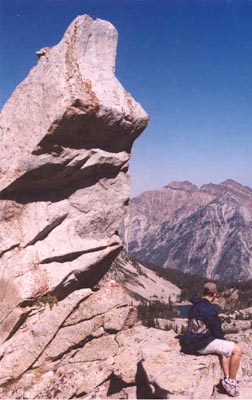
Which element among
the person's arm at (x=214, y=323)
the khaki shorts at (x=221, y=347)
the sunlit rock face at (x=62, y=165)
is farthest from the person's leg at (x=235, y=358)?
the sunlit rock face at (x=62, y=165)

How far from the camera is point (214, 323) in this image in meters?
19.3

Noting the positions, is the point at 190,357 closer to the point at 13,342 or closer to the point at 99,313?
the point at 99,313

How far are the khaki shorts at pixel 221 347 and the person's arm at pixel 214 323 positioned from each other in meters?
0.31

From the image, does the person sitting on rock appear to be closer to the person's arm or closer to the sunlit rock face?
the person's arm

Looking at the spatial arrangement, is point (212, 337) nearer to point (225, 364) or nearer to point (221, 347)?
point (221, 347)

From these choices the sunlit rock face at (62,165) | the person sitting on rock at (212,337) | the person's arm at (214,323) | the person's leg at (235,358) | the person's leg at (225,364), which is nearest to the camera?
the person's leg at (235,358)

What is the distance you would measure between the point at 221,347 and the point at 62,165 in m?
13.5

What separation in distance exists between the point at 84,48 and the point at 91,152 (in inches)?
251

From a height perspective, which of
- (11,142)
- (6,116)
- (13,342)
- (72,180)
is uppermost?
(6,116)

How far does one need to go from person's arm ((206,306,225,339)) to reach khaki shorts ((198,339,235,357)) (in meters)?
→ 0.31

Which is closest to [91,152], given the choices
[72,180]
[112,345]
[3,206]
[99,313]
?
[72,180]

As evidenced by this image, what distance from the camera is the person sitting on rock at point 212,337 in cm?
1898

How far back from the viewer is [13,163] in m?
24.2

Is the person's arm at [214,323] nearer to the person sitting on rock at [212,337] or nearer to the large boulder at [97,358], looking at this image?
the person sitting on rock at [212,337]
